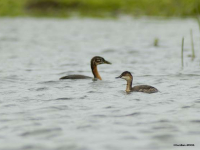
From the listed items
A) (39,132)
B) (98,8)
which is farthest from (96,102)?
(98,8)

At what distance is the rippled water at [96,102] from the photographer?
32.8 feet

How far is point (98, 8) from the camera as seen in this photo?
79625mm

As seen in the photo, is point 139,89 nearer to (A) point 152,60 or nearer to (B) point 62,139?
(B) point 62,139

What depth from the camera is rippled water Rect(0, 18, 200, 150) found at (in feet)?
32.8

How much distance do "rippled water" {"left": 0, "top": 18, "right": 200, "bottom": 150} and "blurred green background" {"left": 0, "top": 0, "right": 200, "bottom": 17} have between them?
30729 millimetres

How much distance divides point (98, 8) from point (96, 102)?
6694 cm

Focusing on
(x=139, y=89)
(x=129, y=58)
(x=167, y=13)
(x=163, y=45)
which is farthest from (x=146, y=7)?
(x=139, y=89)

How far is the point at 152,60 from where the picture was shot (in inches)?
1024

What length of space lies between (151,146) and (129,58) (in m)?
18.2

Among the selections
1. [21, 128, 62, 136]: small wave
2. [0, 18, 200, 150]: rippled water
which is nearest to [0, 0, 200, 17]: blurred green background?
[0, 18, 200, 150]: rippled water

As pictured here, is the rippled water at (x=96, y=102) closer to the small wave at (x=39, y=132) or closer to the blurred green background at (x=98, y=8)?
the small wave at (x=39, y=132)

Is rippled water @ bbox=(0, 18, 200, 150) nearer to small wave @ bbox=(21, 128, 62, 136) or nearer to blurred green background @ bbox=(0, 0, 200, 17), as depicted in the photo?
small wave @ bbox=(21, 128, 62, 136)

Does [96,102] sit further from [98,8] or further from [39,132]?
[98,8]

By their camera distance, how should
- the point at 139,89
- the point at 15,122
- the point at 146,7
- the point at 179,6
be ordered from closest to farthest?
the point at 15,122 < the point at 139,89 < the point at 179,6 < the point at 146,7
